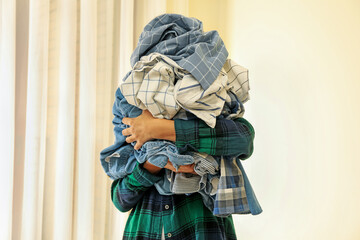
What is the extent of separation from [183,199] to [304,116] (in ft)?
1.87

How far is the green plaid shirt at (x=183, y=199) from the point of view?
0.84 metres

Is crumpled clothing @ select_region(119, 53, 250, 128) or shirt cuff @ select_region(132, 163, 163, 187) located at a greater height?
crumpled clothing @ select_region(119, 53, 250, 128)

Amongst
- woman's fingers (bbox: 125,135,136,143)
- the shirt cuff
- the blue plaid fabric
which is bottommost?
the shirt cuff

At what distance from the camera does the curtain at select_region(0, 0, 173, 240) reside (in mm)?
1059

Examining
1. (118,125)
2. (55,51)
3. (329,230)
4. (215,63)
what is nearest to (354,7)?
(215,63)

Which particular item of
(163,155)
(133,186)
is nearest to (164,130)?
(163,155)

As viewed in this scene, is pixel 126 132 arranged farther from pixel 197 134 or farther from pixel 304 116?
pixel 304 116

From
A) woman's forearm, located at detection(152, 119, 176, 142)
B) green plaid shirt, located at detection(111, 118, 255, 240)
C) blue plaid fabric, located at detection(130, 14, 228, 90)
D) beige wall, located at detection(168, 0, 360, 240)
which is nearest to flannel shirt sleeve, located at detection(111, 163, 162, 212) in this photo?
green plaid shirt, located at detection(111, 118, 255, 240)

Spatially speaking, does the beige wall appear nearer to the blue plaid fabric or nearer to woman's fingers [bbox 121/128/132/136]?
the blue plaid fabric

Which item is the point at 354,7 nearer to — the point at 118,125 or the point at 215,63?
the point at 215,63

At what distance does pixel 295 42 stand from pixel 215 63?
20.2 inches

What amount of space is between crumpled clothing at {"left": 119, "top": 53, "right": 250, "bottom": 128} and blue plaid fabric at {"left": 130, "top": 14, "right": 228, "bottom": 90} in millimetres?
25

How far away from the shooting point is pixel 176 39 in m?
0.88

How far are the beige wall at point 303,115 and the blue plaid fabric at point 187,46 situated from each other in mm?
439
